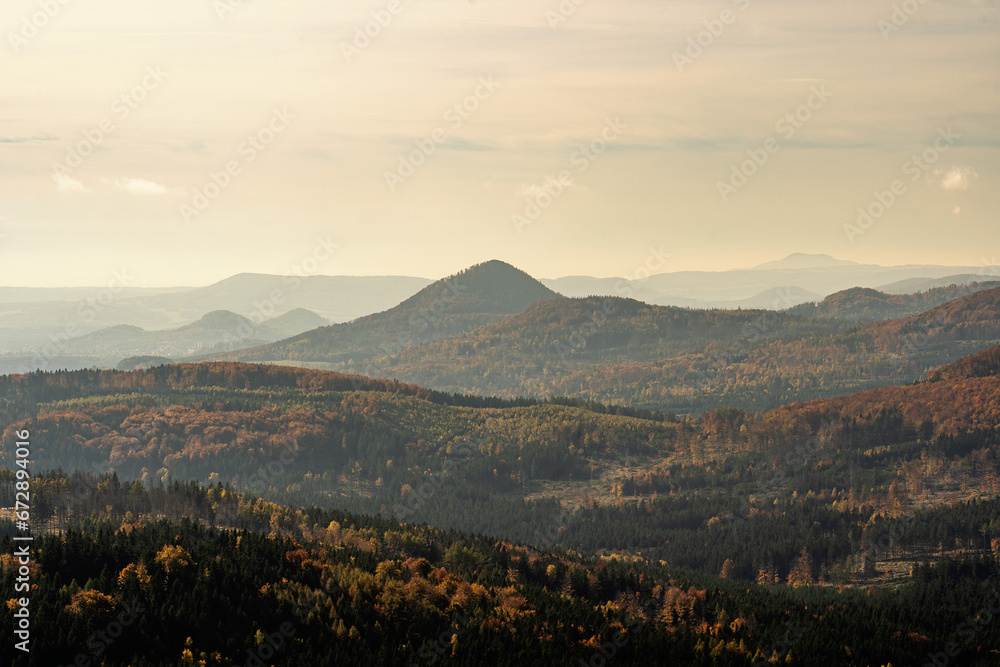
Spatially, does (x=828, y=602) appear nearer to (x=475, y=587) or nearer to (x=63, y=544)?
(x=475, y=587)

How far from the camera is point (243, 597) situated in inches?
4958

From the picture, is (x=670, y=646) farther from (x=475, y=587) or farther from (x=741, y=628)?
(x=475, y=587)

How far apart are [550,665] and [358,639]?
26.0 meters

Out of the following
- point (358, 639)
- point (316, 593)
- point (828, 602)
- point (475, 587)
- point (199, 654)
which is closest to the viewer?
point (199, 654)

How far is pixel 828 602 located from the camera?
18462cm

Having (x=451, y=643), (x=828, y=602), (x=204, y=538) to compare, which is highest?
(x=204, y=538)

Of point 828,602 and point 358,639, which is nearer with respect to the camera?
point 358,639

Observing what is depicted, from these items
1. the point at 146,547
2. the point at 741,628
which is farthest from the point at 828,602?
the point at 146,547

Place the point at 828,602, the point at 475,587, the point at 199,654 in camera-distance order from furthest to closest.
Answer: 1. the point at 828,602
2. the point at 475,587
3. the point at 199,654

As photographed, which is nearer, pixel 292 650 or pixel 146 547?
pixel 292 650

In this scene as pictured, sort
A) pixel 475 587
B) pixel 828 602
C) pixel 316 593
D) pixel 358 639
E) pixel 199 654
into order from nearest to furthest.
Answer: pixel 199 654 < pixel 358 639 < pixel 316 593 < pixel 475 587 < pixel 828 602

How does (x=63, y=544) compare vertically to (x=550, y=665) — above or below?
above

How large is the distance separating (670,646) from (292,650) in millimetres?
55151

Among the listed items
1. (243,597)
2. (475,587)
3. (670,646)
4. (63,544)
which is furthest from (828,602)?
(63,544)
